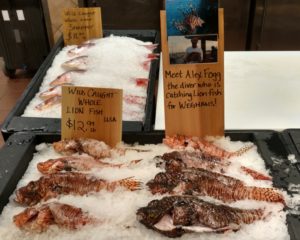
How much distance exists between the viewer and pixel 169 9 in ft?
4.32

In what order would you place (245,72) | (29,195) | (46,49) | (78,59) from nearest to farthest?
(29,195)
(245,72)
(78,59)
(46,49)

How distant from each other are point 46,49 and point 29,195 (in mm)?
3419

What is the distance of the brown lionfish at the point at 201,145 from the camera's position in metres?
1.44

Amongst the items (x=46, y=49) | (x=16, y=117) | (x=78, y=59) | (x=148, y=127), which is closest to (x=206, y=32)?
(x=148, y=127)

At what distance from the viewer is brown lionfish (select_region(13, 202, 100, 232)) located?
113 centimetres

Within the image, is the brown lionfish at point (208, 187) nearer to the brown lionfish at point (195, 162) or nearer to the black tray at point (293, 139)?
the brown lionfish at point (195, 162)

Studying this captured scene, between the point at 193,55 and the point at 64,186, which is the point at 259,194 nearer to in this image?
the point at 193,55

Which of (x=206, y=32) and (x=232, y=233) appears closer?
(x=232, y=233)

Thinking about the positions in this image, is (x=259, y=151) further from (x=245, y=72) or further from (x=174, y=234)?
(x=245, y=72)

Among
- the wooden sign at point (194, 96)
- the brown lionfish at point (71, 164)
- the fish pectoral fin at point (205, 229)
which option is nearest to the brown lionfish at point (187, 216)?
the fish pectoral fin at point (205, 229)

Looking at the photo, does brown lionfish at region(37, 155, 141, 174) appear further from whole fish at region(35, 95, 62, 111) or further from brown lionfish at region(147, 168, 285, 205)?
whole fish at region(35, 95, 62, 111)

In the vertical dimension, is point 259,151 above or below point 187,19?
below

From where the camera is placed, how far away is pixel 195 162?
1.37 m

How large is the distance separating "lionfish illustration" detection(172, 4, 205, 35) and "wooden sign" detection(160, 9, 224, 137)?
6 cm
